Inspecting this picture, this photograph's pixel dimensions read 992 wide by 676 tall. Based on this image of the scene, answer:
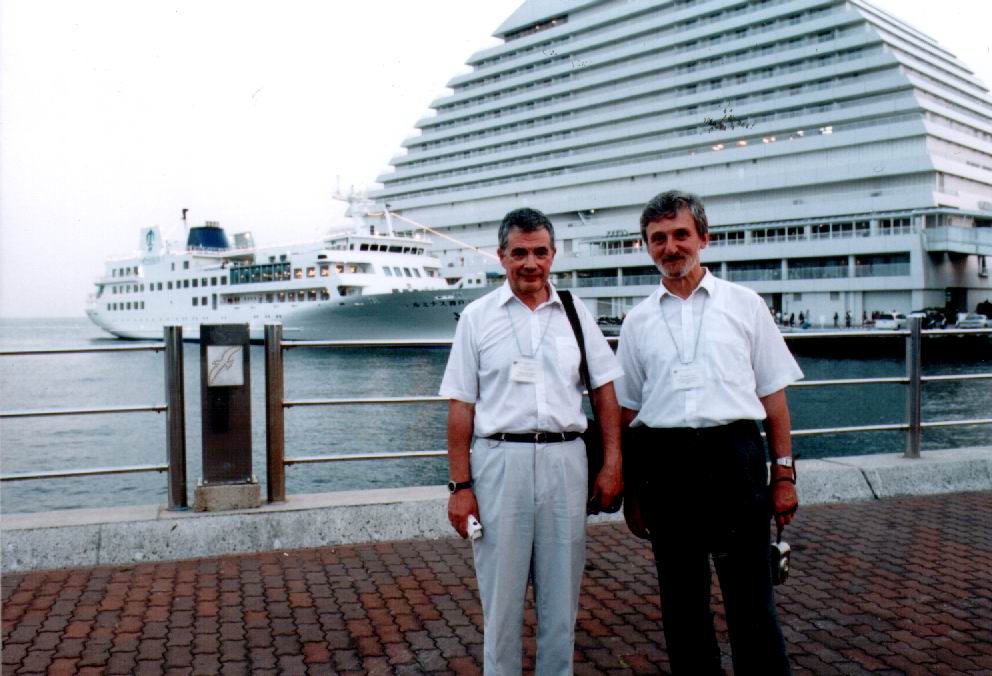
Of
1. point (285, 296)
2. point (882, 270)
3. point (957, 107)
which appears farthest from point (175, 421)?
point (957, 107)

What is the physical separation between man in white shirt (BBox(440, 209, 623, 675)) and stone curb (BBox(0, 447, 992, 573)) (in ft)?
7.07

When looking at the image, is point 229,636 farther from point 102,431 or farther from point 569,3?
point 569,3

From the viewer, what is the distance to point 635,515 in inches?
118

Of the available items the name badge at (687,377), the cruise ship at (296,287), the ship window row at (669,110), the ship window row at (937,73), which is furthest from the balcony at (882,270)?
the name badge at (687,377)

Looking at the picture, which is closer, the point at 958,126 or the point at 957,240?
the point at 957,240

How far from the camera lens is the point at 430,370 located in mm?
32344

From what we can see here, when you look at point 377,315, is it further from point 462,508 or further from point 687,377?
point 687,377

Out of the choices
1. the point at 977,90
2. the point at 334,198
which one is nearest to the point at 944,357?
the point at 977,90

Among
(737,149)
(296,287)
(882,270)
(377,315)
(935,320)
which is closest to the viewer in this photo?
(935,320)

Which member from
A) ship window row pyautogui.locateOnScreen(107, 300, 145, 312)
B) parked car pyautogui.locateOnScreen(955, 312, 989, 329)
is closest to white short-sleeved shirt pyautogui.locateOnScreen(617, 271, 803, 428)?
parked car pyautogui.locateOnScreen(955, 312, 989, 329)

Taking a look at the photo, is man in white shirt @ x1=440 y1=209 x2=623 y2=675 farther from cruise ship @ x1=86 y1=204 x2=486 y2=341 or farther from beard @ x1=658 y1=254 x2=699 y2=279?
cruise ship @ x1=86 y1=204 x2=486 y2=341

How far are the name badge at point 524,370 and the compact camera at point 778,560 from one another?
97 cm

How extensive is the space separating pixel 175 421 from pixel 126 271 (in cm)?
6971

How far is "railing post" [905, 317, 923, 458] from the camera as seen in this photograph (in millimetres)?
6117
